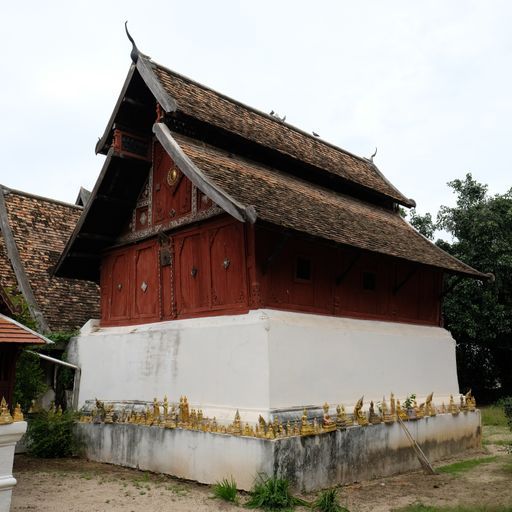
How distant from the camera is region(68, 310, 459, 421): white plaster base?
9430 mm

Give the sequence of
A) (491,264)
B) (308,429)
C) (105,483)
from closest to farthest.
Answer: (308,429)
(105,483)
(491,264)

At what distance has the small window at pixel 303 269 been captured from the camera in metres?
10.7

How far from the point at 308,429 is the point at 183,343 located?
124 inches

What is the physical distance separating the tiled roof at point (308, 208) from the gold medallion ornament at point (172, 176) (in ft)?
2.62

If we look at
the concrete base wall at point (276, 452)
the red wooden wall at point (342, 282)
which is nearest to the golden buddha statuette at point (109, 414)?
the concrete base wall at point (276, 452)

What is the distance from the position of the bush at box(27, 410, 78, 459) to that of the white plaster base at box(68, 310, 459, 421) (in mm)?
881

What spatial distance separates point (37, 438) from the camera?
12078mm

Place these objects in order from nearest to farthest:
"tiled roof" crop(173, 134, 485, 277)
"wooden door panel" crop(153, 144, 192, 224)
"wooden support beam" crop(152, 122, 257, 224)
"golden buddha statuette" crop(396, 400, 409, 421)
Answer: "wooden support beam" crop(152, 122, 257, 224), "tiled roof" crop(173, 134, 485, 277), "golden buddha statuette" crop(396, 400, 409, 421), "wooden door panel" crop(153, 144, 192, 224)

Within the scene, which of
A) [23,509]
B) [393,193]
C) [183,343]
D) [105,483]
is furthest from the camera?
[393,193]

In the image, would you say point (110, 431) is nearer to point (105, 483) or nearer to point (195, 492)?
point (105, 483)

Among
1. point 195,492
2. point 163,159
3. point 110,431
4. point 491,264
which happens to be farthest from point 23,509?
point 491,264

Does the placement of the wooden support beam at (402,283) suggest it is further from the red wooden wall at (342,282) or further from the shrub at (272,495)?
the shrub at (272,495)

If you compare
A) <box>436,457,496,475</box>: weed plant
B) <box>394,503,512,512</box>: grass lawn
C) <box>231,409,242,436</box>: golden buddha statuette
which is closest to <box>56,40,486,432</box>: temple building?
<box>231,409,242,436</box>: golden buddha statuette

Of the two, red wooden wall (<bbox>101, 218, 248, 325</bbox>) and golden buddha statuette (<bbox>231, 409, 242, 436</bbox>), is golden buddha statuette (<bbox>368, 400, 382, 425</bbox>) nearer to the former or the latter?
golden buddha statuette (<bbox>231, 409, 242, 436</bbox>)
